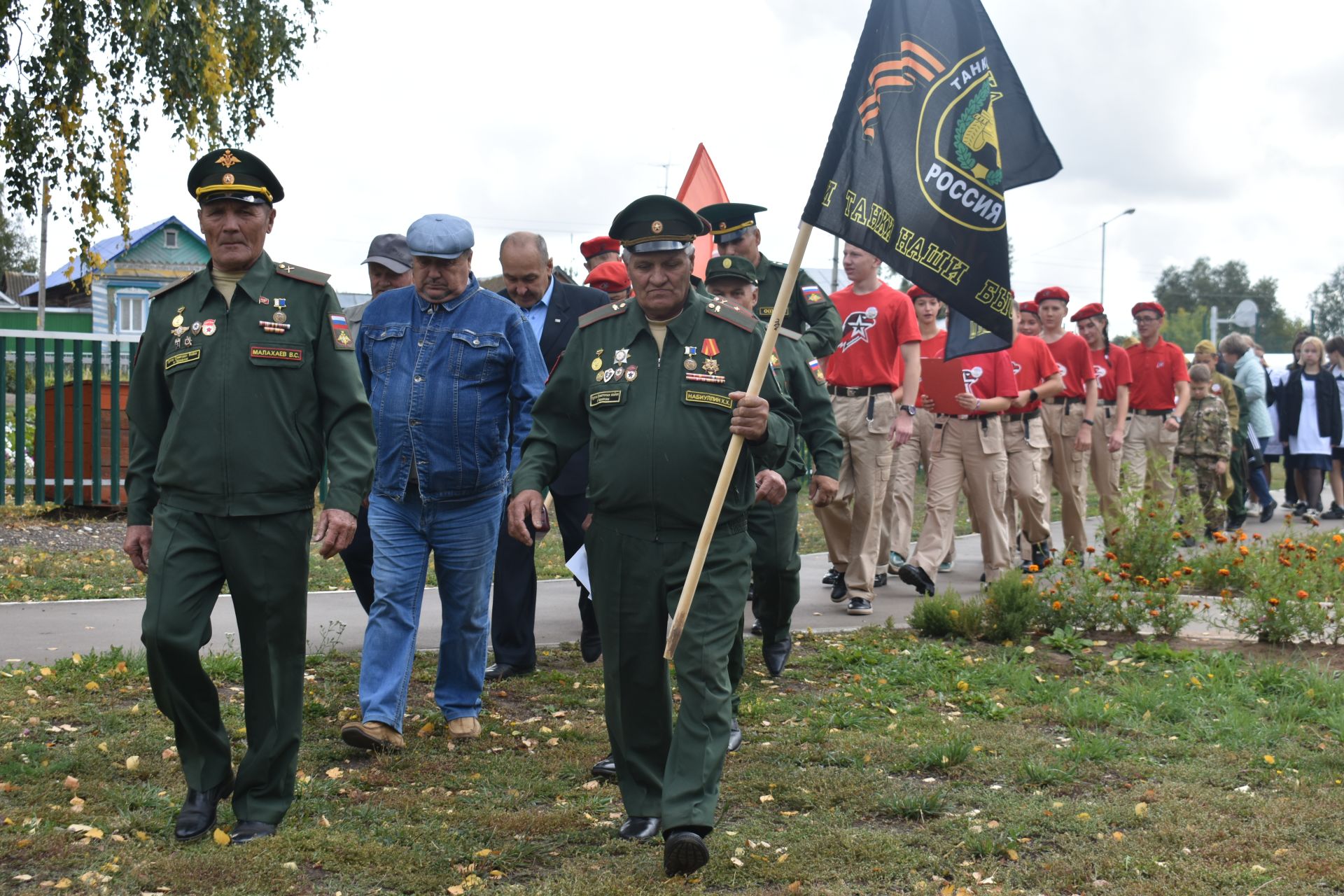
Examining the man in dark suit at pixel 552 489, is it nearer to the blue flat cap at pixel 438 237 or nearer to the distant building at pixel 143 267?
the blue flat cap at pixel 438 237

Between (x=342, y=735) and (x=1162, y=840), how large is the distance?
324 cm

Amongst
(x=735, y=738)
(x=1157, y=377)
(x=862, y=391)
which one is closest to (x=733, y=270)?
(x=735, y=738)

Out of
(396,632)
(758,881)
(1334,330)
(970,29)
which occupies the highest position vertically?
(1334,330)

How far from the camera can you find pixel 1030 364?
11.5m

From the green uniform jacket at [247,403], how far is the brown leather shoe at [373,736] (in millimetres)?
1318

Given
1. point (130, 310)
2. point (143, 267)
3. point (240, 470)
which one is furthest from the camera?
point (130, 310)

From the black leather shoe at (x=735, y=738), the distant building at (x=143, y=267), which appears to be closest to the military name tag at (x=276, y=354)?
the black leather shoe at (x=735, y=738)

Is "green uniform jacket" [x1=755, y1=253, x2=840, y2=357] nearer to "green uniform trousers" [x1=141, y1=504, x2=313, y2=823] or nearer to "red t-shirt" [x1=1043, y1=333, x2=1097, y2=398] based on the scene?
"green uniform trousers" [x1=141, y1=504, x2=313, y2=823]

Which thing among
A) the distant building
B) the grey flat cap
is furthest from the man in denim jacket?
the distant building

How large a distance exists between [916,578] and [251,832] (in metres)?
6.12

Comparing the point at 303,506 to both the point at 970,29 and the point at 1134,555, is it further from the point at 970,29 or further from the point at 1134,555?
the point at 1134,555

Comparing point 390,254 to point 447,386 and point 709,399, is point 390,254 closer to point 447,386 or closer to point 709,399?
point 447,386

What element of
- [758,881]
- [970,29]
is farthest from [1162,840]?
[970,29]

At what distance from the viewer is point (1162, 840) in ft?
15.7
